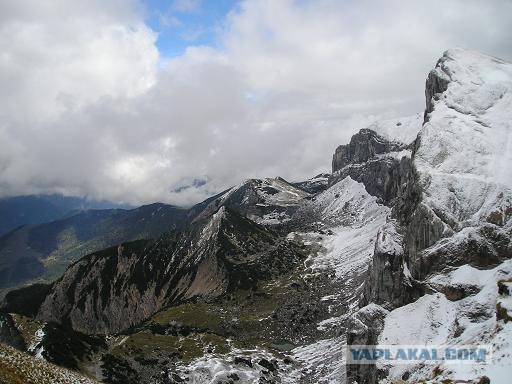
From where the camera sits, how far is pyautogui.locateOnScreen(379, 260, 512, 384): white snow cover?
67.5m

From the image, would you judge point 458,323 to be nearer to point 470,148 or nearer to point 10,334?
point 470,148

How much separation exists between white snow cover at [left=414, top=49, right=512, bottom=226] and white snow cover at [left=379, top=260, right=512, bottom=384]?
934 inches

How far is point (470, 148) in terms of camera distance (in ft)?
504

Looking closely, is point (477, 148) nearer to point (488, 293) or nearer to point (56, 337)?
point (488, 293)

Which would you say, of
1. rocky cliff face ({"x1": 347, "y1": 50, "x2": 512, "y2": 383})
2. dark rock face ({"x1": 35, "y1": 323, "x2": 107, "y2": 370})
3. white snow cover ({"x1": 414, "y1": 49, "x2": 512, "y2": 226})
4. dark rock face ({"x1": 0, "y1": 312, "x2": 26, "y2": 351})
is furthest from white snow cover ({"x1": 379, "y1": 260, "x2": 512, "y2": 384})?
dark rock face ({"x1": 0, "y1": 312, "x2": 26, "y2": 351})

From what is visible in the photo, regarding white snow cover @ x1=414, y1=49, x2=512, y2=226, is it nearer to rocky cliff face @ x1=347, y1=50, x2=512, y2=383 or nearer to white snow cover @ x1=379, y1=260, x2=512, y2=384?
rocky cliff face @ x1=347, y1=50, x2=512, y2=383

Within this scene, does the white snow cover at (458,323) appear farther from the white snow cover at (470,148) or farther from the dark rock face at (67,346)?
the dark rock face at (67,346)

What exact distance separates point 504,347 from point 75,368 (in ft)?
360

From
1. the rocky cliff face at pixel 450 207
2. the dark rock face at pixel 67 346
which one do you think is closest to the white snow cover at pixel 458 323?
the rocky cliff face at pixel 450 207

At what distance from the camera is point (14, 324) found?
15288 cm

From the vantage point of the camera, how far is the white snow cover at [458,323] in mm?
67500

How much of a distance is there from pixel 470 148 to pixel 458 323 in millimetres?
73848

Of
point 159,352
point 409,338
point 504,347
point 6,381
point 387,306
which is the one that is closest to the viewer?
point 6,381

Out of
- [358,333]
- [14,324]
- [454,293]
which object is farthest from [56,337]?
[454,293]
